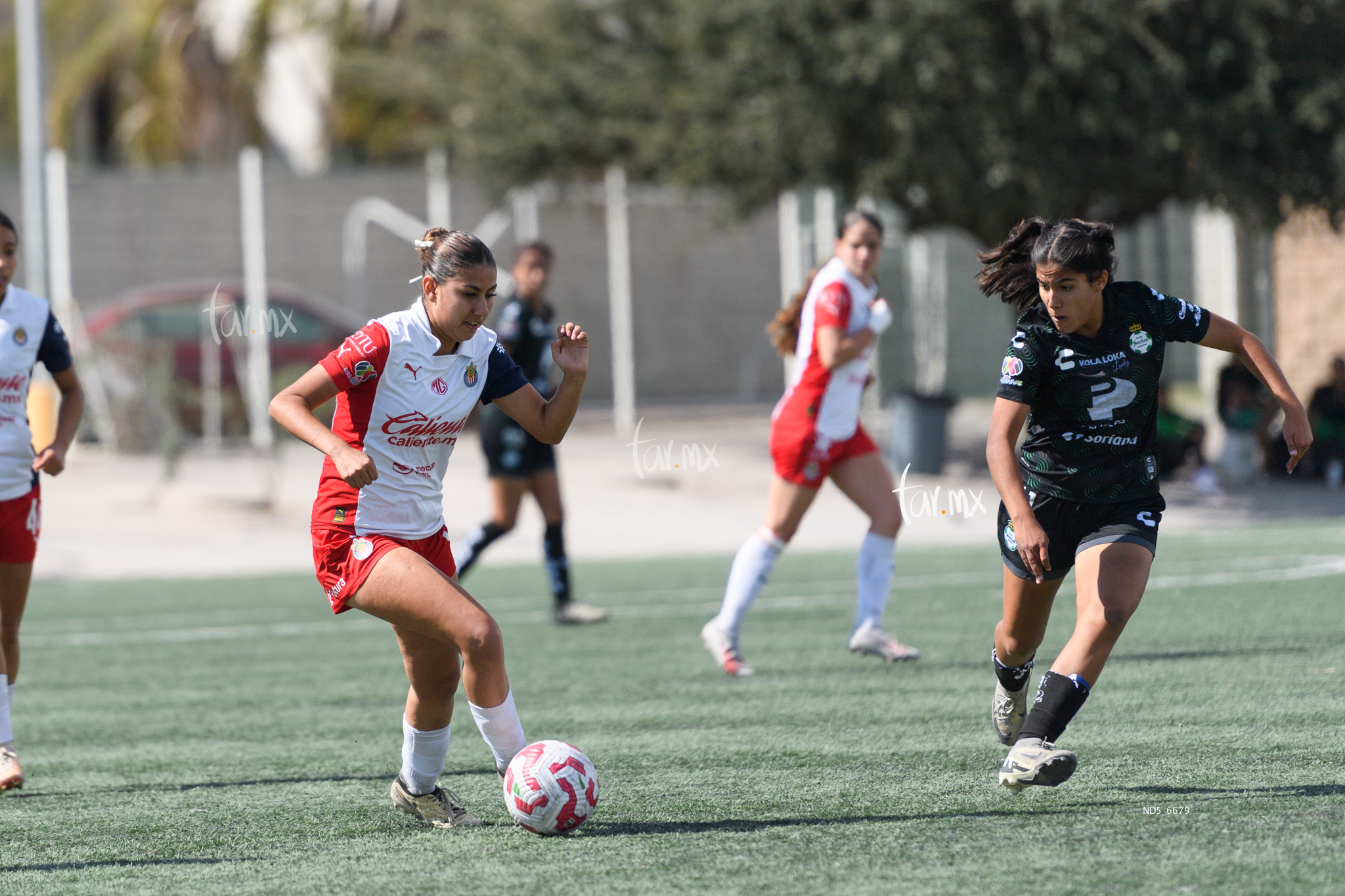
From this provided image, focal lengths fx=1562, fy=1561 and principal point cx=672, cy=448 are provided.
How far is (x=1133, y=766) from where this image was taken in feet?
17.4

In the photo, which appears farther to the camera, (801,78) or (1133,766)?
(801,78)

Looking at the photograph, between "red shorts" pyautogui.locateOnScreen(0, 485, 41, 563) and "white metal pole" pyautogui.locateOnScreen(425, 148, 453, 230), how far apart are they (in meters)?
14.2

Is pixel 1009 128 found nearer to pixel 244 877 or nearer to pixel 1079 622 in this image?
pixel 1079 622

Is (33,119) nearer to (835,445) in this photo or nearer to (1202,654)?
(835,445)

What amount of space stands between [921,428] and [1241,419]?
12.5 ft

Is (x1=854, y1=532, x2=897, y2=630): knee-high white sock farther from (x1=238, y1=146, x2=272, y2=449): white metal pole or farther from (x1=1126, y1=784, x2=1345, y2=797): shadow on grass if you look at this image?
(x1=238, y1=146, x2=272, y2=449): white metal pole

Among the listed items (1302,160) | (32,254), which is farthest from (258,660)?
(1302,160)

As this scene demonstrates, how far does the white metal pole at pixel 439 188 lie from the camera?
20.4 metres

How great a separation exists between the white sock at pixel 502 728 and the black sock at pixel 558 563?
199 inches

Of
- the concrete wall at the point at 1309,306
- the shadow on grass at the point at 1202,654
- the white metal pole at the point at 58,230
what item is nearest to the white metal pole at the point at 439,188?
the white metal pole at the point at 58,230

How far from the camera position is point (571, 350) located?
475 centimetres

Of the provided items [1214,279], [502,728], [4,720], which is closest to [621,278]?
[1214,279]

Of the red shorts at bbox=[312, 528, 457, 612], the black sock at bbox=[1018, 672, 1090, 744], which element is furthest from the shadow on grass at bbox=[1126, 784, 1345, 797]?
the red shorts at bbox=[312, 528, 457, 612]

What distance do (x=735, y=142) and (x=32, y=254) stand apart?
7374 mm
